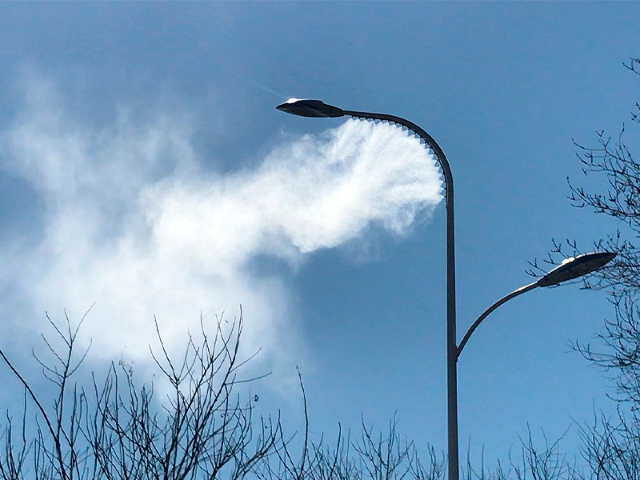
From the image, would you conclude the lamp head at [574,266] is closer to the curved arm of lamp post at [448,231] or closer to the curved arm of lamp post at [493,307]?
the curved arm of lamp post at [493,307]

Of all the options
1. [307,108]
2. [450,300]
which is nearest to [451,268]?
[450,300]

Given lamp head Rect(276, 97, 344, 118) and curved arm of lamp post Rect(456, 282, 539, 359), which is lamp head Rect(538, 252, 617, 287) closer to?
curved arm of lamp post Rect(456, 282, 539, 359)

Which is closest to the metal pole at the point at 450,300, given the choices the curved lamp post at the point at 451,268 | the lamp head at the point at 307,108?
the curved lamp post at the point at 451,268

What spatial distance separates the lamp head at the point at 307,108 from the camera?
7465mm

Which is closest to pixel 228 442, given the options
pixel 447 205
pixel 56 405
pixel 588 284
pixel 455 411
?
pixel 56 405

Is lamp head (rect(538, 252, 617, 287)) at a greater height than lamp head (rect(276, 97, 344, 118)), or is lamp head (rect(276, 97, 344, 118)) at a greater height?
lamp head (rect(276, 97, 344, 118))

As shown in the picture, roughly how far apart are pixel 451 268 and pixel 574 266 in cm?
123

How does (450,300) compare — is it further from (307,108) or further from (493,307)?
(307,108)

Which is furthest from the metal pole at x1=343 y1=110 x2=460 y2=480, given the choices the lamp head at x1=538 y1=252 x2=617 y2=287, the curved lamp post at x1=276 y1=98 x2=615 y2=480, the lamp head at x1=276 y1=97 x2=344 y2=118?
the lamp head at x1=538 y1=252 x2=617 y2=287

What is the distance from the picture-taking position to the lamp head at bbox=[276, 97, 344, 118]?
746 centimetres

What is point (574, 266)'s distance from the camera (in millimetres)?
7227

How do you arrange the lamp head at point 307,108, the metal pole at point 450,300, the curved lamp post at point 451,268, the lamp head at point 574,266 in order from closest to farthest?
the metal pole at point 450,300 → the curved lamp post at point 451,268 → the lamp head at point 574,266 → the lamp head at point 307,108

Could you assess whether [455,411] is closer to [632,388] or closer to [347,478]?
[347,478]

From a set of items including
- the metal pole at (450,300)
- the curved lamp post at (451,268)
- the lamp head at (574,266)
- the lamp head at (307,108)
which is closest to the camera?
the metal pole at (450,300)
